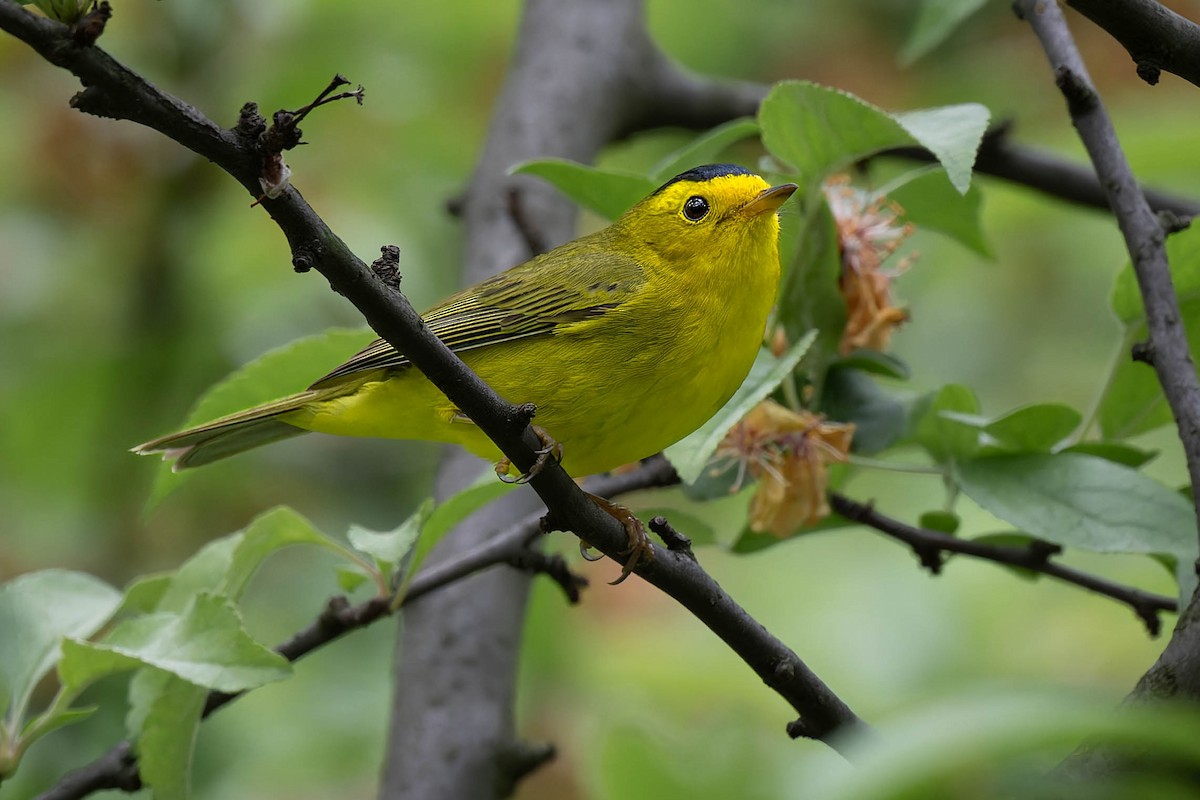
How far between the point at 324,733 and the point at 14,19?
3.27 meters

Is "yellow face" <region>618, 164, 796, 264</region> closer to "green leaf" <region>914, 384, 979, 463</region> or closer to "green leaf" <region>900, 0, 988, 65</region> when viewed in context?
"green leaf" <region>900, 0, 988, 65</region>

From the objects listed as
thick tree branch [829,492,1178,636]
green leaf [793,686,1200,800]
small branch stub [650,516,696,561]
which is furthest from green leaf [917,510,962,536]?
green leaf [793,686,1200,800]

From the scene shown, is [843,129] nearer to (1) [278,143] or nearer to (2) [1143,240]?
A: (2) [1143,240]

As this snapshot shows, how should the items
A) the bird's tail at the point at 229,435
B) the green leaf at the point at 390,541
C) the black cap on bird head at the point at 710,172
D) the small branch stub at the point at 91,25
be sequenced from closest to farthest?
the small branch stub at the point at 91,25 → the green leaf at the point at 390,541 → the bird's tail at the point at 229,435 → the black cap on bird head at the point at 710,172

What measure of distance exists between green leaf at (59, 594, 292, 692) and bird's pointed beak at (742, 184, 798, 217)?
1457 mm

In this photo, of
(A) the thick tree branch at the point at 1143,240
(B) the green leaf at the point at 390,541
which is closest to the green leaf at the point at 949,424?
(A) the thick tree branch at the point at 1143,240

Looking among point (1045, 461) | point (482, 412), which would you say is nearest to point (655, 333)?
point (1045, 461)

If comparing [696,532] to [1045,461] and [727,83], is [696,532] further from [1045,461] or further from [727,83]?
[727,83]

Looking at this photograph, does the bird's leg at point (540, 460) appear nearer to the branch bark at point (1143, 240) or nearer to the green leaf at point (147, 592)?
the green leaf at point (147, 592)

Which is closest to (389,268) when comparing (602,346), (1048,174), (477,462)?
(602,346)

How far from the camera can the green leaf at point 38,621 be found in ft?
8.66

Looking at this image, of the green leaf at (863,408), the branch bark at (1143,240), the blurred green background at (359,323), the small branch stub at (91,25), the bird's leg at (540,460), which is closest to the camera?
the small branch stub at (91,25)

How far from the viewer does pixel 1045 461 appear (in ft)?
8.48

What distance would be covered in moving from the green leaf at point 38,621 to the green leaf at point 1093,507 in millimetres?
1823
